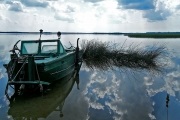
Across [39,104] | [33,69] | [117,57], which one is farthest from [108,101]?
[117,57]

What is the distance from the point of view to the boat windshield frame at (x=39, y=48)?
14.8 meters

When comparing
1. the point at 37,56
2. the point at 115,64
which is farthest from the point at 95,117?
the point at 115,64

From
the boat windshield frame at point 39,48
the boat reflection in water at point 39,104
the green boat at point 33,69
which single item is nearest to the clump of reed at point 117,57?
the boat windshield frame at point 39,48

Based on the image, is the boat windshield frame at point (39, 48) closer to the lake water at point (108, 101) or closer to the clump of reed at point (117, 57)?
the lake water at point (108, 101)

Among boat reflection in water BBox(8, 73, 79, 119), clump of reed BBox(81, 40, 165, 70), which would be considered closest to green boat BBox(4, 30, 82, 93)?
boat reflection in water BBox(8, 73, 79, 119)

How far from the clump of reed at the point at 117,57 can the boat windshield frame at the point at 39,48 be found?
22.2 ft

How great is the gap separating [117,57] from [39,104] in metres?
15.2

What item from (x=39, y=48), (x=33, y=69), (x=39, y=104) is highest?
(x=39, y=48)

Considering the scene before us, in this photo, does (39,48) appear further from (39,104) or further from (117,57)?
(117,57)

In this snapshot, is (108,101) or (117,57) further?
(117,57)

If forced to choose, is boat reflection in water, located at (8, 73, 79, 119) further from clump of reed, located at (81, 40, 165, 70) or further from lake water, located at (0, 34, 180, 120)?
A: clump of reed, located at (81, 40, 165, 70)

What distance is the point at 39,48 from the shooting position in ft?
49.2

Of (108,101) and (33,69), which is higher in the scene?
(33,69)

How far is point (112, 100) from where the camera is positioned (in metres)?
11.5
